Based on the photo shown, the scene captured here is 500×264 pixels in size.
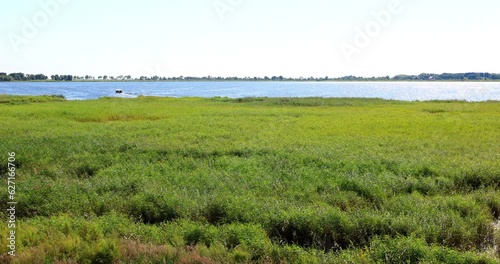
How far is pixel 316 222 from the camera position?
9.01 meters

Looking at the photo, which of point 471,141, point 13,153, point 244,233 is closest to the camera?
point 244,233

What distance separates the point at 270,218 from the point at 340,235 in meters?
1.80

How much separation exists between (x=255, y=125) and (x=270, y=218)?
17.8 meters

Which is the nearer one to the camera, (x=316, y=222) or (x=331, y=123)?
(x=316, y=222)

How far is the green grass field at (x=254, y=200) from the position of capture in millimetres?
7762

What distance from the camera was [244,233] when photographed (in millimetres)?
8375

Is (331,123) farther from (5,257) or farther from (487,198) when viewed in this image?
(5,257)

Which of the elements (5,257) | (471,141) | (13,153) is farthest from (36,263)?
(471,141)

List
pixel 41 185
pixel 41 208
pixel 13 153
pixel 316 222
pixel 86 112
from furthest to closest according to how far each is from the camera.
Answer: pixel 86 112
pixel 13 153
pixel 41 185
pixel 41 208
pixel 316 222

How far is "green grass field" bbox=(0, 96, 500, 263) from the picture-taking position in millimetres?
7762

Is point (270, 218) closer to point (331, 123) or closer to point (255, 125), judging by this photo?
point (255, 125)

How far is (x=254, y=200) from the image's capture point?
10.2 metres

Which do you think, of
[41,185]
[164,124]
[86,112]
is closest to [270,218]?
[41,185]

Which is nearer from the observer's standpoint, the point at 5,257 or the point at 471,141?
the point at 5,257
